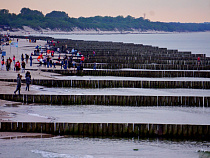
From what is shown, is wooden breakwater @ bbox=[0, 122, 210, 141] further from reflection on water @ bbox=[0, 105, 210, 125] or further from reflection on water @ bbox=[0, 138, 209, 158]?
reflection on water @ bbox=[0, 105, 210, 125]

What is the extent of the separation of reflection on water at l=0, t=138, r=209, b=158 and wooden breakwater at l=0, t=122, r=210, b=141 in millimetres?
704

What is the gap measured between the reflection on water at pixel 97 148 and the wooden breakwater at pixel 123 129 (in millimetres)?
704

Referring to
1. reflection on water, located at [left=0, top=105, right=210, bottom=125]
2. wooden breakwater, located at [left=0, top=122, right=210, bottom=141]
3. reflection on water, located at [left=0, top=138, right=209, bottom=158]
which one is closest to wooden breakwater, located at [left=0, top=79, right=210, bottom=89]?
reflection on water, located at [left=0, top=105, right=210, bottom=125]

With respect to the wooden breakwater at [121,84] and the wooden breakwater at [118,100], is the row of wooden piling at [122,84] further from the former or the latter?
the wooden breakwater at [118,100]

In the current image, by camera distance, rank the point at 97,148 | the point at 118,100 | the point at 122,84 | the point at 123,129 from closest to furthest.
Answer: the point at 97,148, the point at 123,129, the point at 118,100, the point at 122,84

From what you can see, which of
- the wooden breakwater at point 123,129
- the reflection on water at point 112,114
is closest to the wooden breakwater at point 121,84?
the reflection on water at point 112,114

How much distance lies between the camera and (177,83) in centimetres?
5738

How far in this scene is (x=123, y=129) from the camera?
104ft

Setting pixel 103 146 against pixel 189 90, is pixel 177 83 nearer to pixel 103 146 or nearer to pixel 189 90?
pixel 189 90

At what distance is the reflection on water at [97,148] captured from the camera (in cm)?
2798

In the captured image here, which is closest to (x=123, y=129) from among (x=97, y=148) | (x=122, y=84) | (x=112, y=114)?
(x=97, y=148)

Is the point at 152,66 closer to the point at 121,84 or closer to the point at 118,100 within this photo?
the point at 121,84

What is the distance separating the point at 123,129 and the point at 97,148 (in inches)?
122

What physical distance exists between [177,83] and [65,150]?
3104cm
